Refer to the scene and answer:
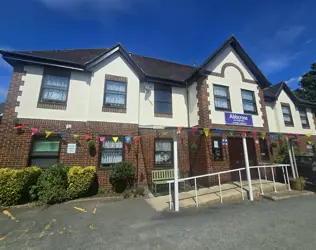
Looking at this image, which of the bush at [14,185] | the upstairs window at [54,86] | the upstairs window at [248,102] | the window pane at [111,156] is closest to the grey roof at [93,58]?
the upstairs window at [54,86]

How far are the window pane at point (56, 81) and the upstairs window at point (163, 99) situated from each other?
537 cm

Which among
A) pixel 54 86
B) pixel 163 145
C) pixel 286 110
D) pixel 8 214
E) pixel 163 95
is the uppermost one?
pixel 163 95

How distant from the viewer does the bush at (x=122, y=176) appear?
767 cm

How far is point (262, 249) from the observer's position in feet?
10.2

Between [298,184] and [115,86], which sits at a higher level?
[115,86]

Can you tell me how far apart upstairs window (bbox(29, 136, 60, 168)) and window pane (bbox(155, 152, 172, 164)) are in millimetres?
5280

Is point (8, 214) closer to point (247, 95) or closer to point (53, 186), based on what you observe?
point (53, 186)

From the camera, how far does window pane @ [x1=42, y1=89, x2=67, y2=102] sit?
26.6ft

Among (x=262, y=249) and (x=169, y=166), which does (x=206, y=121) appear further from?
(x=262, y=249)

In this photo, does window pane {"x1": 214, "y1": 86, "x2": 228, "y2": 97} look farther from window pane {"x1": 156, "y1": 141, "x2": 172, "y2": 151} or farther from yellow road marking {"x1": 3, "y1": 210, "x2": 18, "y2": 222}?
yellow road marking {"x1": 3, "y1": 210, "x2": 18, "y2": 222}

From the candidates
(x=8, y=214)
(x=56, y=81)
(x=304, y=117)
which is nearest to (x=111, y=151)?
(x=8, y=214)

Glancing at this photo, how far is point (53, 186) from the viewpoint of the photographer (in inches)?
252

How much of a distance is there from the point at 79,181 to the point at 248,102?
1135 cm

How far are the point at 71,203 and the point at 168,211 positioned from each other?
409cm
